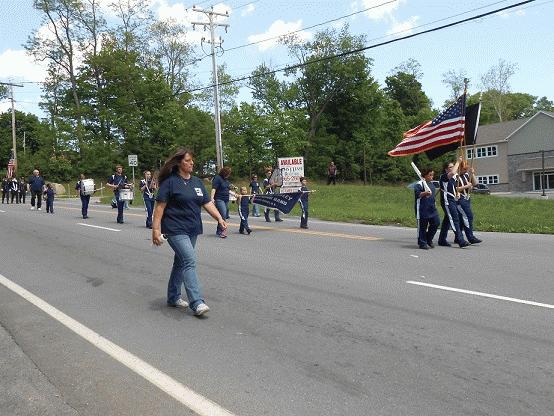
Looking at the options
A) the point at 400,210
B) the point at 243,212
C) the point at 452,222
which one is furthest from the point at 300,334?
the point at 400,210

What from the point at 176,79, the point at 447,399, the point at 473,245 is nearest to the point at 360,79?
the point at 176,79

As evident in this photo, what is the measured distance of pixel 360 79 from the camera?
60.8m

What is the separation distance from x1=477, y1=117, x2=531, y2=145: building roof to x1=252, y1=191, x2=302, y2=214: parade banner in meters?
49.0

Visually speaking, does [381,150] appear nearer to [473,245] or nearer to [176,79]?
[176,79]

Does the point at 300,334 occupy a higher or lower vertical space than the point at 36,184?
lower

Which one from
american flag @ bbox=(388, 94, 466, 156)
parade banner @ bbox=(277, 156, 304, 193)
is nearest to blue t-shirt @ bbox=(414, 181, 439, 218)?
american flag @ bbox=(388, 94, 466, 156)


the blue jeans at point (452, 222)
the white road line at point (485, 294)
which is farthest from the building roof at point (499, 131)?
the white road line at point (485, 294)

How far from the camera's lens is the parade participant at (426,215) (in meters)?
11.3

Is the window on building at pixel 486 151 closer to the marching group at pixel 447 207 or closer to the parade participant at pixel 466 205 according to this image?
the parade participant at pixel 466 205

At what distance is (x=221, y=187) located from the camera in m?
14.7

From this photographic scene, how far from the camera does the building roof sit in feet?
195

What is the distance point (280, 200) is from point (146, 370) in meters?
12.2

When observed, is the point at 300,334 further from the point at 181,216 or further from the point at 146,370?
the point at 181,216

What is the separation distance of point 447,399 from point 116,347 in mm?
2978
